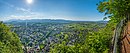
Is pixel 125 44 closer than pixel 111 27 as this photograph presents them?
Yes

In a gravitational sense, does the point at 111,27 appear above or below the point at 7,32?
above

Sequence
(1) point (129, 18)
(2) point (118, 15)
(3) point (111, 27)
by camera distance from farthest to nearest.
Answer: (3) point (111, 27)
(2) point (118, 15)
(1) point (129, 18)

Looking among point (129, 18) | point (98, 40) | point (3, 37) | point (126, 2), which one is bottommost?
point (3, 37)

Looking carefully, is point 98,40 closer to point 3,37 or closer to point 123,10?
point 123,10

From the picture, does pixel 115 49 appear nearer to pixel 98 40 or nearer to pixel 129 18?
pixel 129 18

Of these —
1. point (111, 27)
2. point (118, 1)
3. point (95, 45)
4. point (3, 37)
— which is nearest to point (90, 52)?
point (95, 45)

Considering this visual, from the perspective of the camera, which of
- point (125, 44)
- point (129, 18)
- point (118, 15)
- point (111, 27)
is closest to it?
point (125, 44)

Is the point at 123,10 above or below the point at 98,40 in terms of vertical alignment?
above

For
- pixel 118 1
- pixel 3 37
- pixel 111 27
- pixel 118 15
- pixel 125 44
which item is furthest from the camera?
pixel 3 37

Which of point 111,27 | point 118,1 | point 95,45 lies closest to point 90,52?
point 95,45
